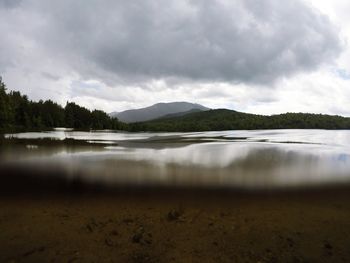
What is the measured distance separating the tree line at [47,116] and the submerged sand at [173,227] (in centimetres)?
8121

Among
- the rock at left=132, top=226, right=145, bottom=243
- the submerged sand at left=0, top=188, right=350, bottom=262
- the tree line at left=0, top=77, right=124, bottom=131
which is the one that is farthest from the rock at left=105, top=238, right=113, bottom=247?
the tree line at left=0, top=77, right=124, bottom=131

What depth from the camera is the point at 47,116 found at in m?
134

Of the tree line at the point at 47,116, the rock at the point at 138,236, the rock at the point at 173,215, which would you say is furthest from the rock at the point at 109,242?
the tree line at the point at 47,116

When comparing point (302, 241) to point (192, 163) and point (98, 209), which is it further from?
point (192, 163)

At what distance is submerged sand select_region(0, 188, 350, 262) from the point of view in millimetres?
6891

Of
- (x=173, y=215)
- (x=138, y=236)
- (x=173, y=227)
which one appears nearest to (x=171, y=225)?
(x=173, y=227)

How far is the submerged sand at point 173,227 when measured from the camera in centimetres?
689

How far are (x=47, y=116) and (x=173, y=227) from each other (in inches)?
5677

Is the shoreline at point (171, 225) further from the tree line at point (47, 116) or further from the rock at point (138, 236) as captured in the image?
the tree line at point (47, 116)

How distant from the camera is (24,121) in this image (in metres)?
113

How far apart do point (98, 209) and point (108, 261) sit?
3763mm

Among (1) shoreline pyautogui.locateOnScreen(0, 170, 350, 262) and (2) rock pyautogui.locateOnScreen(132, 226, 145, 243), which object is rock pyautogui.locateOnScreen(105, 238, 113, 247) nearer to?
(1) shoreline pyautogui.locateOnScreen(0, 170, 350, 262)

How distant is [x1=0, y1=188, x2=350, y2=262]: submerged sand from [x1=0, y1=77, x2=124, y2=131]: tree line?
81.2 meters

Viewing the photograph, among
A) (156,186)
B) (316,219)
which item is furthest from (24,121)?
(316,219)
